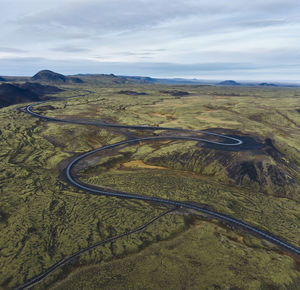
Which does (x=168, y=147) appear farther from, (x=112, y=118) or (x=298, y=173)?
(x=112, y=118)

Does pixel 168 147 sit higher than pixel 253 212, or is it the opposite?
pixel 168 147

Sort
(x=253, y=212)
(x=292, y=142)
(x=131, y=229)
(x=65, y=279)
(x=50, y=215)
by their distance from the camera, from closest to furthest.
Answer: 1. (x=65, y=279)
2. (x=131, y=229)
3. (x=50, y=215)
4. (x=253, y=212)
5. (x=292, y=142)

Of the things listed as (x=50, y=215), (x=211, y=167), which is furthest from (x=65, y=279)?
(x=211, y=167)

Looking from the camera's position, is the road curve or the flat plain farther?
the flat plain

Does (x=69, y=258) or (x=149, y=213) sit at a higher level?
(x=149, y=213)

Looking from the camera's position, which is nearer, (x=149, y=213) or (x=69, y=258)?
(x=69, y=258)

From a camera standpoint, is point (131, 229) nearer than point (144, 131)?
Yes

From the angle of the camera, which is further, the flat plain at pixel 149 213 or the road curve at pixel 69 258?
the flat plain at pixel 149 213

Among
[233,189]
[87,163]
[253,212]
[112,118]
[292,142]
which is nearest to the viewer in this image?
[253,212]
